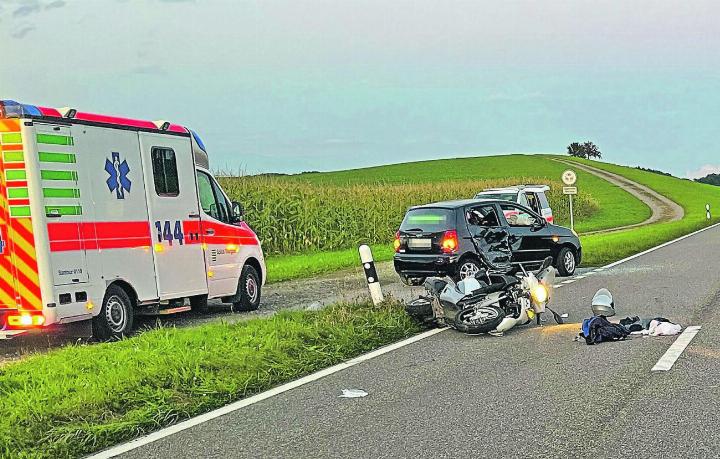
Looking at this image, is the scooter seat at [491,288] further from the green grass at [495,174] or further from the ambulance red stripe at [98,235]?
the green grass at [495,174]

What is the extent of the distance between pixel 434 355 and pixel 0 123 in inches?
223

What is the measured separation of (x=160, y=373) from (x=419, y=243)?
29.5ft

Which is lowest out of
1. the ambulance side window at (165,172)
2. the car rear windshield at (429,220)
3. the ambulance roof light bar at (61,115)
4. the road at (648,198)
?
the road at (648,198)

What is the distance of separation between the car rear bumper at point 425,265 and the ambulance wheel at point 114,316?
5859 mm

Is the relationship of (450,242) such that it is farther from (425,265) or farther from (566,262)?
(566,262)

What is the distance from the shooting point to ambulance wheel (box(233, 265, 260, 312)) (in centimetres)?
1478

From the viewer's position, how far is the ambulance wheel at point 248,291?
14781 mm

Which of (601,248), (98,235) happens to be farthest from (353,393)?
(601,248)

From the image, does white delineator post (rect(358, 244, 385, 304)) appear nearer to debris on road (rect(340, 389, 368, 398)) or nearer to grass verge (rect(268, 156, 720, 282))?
debris on road (rect(340, 389, 368, 398))

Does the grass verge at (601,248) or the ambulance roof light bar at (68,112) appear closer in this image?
the ambulance roof light bar at (68,112)

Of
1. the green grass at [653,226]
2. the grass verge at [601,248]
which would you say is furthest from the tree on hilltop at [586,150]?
the grass verge at [601,248]

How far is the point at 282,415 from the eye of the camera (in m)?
6.72

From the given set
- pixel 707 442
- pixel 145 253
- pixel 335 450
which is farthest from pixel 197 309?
pixel 707 442

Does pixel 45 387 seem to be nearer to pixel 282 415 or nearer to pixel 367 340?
pixel 282 415
